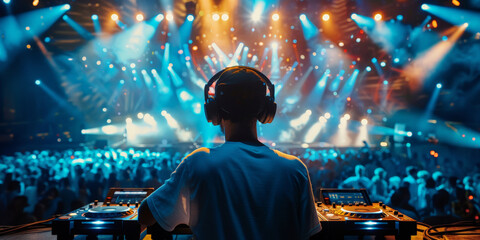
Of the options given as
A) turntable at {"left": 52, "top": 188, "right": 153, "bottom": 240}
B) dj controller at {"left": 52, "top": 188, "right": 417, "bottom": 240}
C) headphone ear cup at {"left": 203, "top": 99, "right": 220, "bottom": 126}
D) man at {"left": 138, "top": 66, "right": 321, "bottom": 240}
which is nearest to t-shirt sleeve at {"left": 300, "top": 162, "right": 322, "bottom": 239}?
man at {"left": 138, "top": 66, "right": 321, "bottom": 240}

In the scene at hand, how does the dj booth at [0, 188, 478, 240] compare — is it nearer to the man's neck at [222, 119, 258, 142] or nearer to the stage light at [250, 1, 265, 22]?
the man's neck at [222, 119, 258, 142]

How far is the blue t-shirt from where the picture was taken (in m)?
1.07

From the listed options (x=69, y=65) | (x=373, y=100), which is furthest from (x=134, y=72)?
(x=373, y=100)

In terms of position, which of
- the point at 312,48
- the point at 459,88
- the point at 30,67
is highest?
the point at 312,48

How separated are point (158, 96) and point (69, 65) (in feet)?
21.0

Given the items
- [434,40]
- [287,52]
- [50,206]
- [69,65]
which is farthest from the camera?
[287,52]

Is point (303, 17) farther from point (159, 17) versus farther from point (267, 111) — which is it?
point (267, 111)

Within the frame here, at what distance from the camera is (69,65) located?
15.3 meters

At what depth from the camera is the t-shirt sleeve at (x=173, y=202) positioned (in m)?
1.11

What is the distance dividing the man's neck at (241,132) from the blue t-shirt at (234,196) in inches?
2.3

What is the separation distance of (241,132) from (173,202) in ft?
1.10

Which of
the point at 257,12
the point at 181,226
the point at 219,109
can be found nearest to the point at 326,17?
the point at 257,12

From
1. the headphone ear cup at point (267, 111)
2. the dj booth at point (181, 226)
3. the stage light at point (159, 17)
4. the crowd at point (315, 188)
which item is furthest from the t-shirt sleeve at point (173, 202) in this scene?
the stage light at point (159, 17)

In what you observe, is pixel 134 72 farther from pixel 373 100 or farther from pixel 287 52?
pixel 373 100
